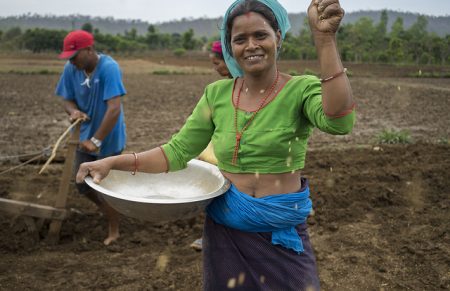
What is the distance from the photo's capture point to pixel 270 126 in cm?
167

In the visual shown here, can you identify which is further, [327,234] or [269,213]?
[327,234]

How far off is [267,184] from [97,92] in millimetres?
2497

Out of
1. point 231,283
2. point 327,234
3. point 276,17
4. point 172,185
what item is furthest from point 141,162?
point 327,234

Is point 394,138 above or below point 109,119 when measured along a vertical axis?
below

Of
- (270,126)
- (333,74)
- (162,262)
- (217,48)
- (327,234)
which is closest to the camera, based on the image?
(333,74)

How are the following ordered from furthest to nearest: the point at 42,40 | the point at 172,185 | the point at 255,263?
the point at 42,40 → the point at 172,185 → the point at 255,263

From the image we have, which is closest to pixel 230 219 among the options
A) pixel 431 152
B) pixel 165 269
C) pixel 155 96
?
pixel 165 269

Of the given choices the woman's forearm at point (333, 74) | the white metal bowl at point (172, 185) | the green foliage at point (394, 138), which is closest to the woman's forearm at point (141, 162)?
the white metal bowl at point (172, 185)

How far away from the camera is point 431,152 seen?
6457mm

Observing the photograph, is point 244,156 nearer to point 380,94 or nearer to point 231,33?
point 231,33

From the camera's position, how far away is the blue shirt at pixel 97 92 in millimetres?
3797

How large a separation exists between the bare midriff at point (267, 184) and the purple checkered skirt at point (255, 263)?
0.51ft

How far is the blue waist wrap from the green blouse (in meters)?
0.10

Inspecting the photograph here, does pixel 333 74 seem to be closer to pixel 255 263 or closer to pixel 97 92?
pixel 255 263
